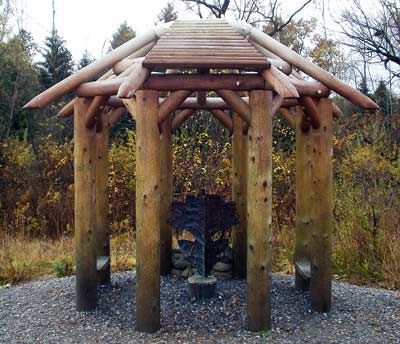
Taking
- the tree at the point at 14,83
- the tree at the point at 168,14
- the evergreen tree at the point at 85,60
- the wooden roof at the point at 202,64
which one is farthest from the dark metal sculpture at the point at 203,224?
the tree at the point at 168,14

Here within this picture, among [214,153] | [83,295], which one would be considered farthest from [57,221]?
[83,295]

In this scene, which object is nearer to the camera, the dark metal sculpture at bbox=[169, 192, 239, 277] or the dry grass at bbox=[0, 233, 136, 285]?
the dark metal sculpture at bbox=[169, 192, 239, 277]

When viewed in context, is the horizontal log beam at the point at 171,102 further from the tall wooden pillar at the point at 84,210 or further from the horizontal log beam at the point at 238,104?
the tall wooden pillar at the point at 84,210

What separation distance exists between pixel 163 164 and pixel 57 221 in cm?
509

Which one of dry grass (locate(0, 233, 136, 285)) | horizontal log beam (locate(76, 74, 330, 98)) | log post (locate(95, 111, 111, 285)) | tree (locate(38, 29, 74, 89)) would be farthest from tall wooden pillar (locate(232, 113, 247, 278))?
tree (locate(38, 29, 74, 89))

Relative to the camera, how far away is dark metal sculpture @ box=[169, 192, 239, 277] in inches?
229

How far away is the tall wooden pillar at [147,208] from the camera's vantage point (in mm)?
4672

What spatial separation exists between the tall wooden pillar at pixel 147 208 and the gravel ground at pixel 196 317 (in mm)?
239

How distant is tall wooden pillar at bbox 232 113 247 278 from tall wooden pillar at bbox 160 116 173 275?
0.83m

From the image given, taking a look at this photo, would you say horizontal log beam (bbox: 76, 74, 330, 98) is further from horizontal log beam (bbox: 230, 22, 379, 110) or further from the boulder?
the boulder

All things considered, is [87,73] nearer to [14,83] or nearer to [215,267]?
[215,267]

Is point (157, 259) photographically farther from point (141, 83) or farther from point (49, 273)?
point (49, 273)

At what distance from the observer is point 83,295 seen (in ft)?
18.1

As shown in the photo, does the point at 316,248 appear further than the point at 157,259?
Yes
